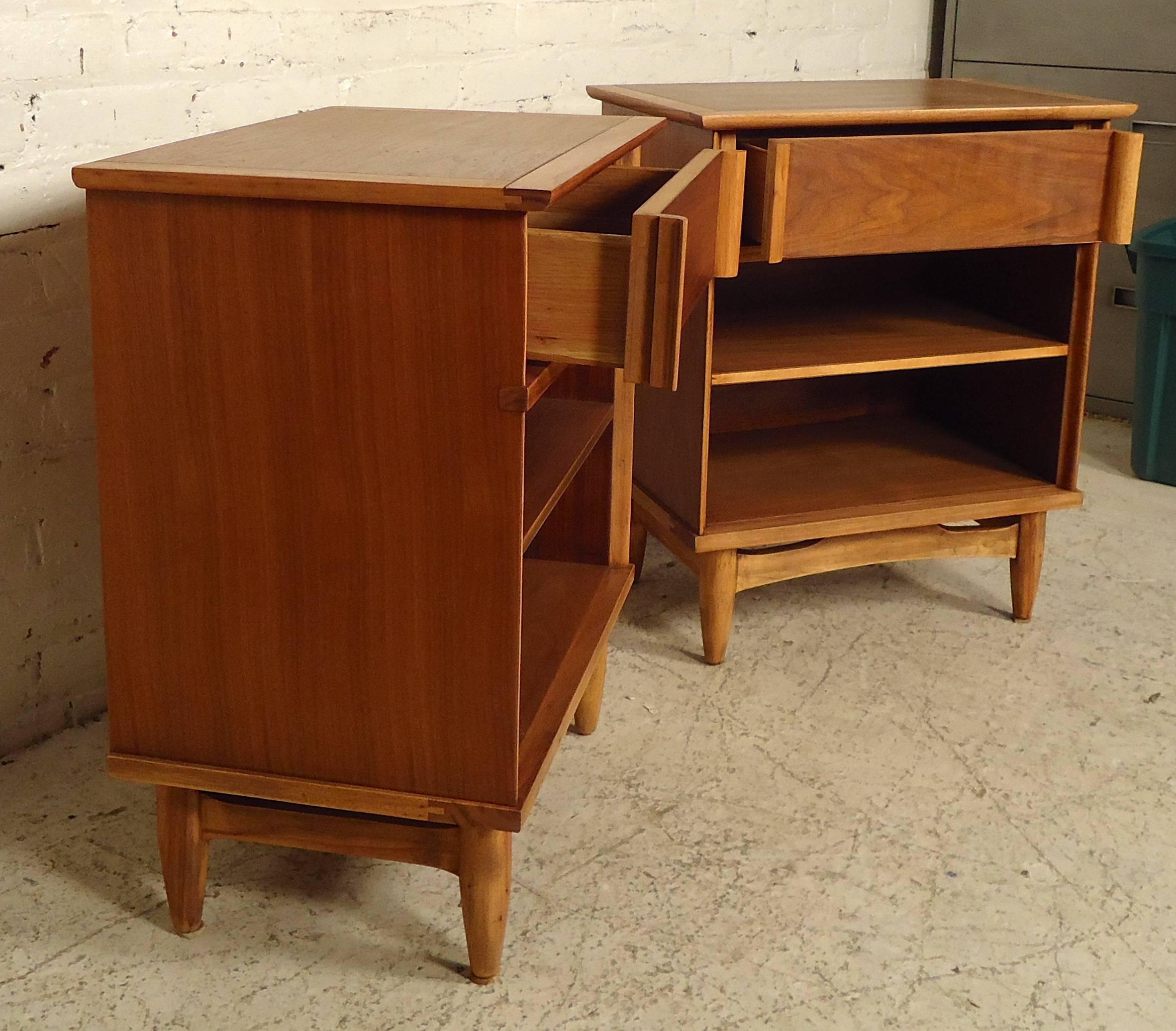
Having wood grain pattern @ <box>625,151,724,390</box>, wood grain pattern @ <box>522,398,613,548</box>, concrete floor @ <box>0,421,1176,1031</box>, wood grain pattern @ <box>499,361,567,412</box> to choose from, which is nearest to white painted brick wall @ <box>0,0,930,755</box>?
concrete floor @ <box>0,421,1176,1031</box>

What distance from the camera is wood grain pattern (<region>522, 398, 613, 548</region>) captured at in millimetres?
1417

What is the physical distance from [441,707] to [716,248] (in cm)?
71

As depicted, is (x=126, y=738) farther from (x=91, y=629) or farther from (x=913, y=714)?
(x=913, y=714)

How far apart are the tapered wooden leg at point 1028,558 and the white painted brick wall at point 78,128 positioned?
1177 mm

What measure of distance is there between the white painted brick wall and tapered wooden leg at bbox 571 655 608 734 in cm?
70

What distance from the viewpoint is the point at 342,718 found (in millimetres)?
1277

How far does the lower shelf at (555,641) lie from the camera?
134cm

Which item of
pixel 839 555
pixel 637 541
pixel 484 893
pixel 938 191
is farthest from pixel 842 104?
pixel 484 893

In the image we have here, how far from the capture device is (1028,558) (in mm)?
2158

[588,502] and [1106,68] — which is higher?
[1106,68]

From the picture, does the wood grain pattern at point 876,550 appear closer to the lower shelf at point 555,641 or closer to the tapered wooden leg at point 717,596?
the tapered wooden leg at point 717,596

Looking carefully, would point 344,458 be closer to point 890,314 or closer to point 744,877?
point 744,877

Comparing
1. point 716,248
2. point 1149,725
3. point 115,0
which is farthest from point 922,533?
point 115,0

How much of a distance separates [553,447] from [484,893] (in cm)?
55
